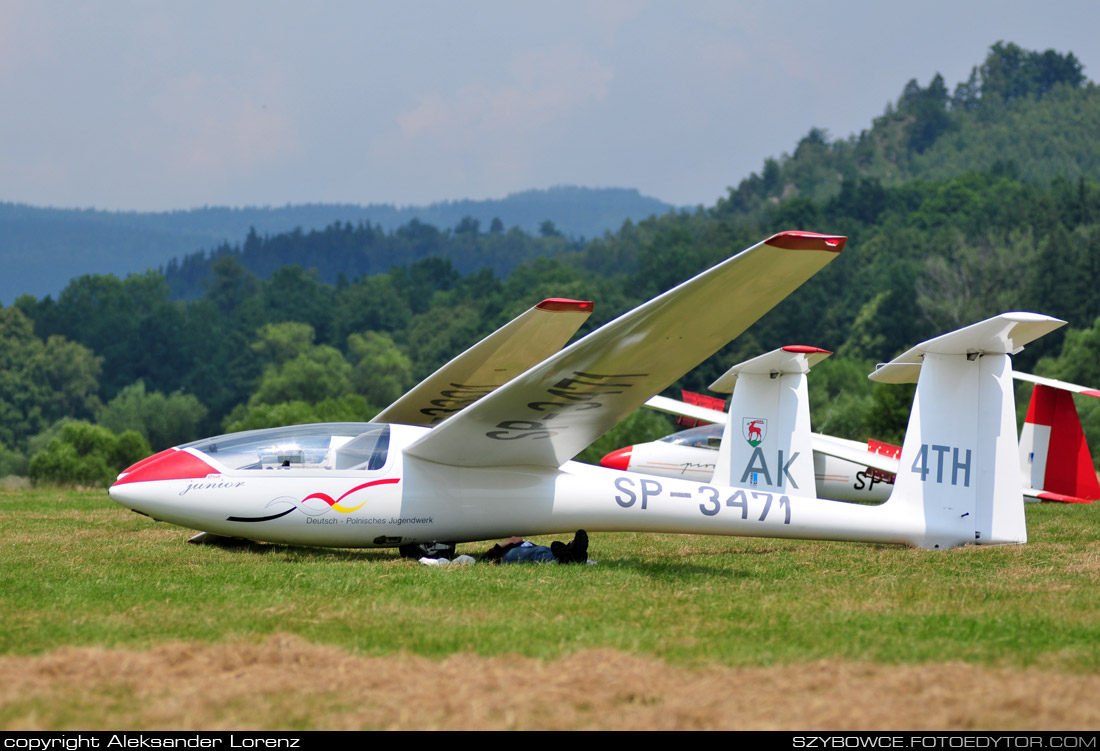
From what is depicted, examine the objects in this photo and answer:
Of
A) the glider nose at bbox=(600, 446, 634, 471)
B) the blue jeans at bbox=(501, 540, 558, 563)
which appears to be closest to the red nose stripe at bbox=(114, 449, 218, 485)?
the blue jeans at bbox=(501, 540, 558, 563)

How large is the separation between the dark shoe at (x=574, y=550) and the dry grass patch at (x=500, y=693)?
13.1ft

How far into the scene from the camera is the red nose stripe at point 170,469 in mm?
10336

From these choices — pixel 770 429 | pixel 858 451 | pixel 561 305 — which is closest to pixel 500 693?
pixel 561 305

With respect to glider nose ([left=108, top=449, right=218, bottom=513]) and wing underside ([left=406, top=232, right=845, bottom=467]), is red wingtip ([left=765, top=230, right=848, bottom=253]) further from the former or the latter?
glider nose ([left=108, top=449, right=218, bottom=513])

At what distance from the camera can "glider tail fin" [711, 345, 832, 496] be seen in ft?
46.1

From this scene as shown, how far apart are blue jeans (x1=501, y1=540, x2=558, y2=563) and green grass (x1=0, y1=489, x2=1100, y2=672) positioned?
1.51ft

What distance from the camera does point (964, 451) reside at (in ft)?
35.8

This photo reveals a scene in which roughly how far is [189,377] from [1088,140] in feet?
498

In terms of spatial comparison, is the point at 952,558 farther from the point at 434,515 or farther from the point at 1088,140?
the point at 1088,140

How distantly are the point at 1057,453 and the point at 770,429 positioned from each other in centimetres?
616

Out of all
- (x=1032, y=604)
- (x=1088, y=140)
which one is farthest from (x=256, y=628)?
(x=1088, y=140)

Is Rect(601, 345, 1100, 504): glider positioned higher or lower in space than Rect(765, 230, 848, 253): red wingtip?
lower

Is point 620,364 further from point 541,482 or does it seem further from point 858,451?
point 858,451

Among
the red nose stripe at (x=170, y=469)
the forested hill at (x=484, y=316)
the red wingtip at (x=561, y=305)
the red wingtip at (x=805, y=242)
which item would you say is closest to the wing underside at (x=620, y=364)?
the red wingtip at (x=805, y=242)
